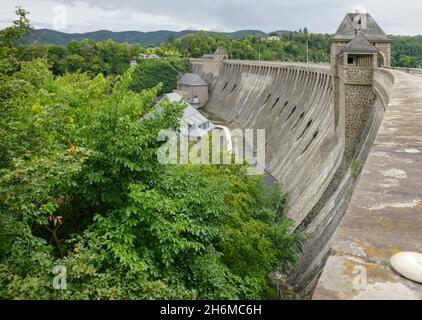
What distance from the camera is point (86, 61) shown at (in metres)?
87.6

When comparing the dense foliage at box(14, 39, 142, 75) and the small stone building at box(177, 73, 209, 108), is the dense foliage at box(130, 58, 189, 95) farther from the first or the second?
the small stone building at box(177, 73, 209, 108)

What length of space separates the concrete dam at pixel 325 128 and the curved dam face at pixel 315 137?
0.17ft

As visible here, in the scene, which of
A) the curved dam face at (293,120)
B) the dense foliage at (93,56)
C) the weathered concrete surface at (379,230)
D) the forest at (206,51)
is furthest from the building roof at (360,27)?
the dense foliage at (93,56)

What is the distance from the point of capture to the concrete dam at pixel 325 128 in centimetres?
1916

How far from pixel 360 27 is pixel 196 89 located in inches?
1845

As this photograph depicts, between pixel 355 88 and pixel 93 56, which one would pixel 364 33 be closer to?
pixel 355 88

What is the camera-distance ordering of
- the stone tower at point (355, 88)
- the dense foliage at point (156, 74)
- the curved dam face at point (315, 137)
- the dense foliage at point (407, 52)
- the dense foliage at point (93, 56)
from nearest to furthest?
the curved dam face at point (315, 137)
the stone tower at point (355, 88)
the dense foliage at point (407, 52)
the dense foliage at point (93, 56)
the dense foliage at point (156, 74)

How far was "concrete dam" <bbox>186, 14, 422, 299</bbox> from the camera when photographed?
1916 cm

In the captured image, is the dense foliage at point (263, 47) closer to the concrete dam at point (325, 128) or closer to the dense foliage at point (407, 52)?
the dense foliage at point (407, 52)

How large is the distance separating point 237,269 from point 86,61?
266ft

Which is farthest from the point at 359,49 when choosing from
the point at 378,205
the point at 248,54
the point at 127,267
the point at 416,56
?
the point at 248,54

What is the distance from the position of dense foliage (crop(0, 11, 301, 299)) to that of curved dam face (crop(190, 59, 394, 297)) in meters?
7.22

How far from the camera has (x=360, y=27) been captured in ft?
105

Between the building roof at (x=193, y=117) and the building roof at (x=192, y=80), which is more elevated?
the building roof at (x=192, y=80)
